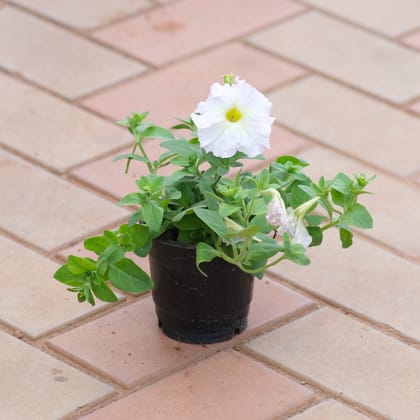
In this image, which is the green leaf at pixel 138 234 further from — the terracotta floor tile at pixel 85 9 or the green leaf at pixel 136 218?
the terracotta floor tile at pixel 85 9

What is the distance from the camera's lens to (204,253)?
7.77 ft

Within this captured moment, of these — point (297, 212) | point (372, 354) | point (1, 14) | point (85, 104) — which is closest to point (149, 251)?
point (297, 212)

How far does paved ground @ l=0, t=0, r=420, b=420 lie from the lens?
2.49 meters

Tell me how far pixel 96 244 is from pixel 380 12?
195cm

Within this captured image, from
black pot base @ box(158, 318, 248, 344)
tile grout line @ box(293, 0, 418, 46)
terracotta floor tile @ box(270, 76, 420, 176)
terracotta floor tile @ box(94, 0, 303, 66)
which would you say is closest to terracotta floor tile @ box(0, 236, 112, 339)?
black pot base @ box(158, 318, 248, 344)

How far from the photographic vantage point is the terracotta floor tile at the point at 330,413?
2.43 m

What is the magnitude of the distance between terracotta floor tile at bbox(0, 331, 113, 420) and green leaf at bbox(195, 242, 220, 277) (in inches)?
13.5

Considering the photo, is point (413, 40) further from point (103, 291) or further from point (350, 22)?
point (103, 291)

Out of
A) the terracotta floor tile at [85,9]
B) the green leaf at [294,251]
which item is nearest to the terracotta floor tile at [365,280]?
the green leaf at [294,251]

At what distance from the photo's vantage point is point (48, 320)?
2682mm

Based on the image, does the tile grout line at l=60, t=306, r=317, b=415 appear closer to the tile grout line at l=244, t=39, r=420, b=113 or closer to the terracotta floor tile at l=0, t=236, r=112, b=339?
the terracotta floor tile at l=0, t=236, r=112, b=339

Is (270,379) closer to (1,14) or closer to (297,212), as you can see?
(297,212)

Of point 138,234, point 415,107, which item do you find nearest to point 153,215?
point 138,234

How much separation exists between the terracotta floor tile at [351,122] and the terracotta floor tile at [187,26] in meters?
0.37
